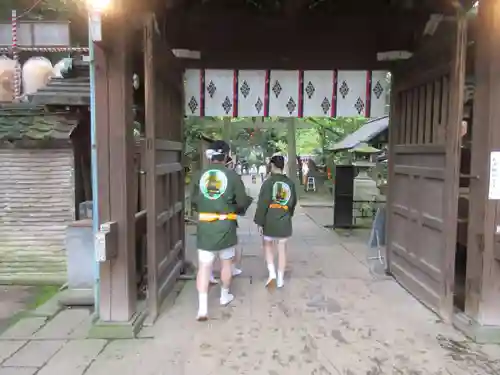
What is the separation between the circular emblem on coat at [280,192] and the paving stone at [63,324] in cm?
267

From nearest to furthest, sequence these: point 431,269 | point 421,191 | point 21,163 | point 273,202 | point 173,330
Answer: point 173,330
point 431,269
point 421,191
point 273,202
point 21,163

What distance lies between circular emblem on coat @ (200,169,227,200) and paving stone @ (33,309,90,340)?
1.93m

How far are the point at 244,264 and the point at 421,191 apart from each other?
3192 millimetres

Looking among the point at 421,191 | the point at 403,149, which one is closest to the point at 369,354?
the point at 421,191

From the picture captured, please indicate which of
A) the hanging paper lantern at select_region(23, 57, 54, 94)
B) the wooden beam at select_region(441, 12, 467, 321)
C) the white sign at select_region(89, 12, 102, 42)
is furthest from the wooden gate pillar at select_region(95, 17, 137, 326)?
the hanging paper lantern at select_region(23, 57, 54, 94)

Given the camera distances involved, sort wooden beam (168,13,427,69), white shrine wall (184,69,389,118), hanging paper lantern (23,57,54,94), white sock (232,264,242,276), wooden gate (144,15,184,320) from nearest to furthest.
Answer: wooden gate (144,15,184,320) < wooden beam (168,13,427,69) < white sock (232,264,242,276) < white shrine wall (184,69,389,118) < hanging paper lantern (23,57,54,94)

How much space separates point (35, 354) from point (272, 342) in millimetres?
2129

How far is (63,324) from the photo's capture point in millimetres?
4621

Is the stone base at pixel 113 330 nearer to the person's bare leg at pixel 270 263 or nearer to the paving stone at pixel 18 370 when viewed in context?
the paving stone at pixel 18 370

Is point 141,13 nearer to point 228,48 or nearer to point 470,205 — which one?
point 228,48

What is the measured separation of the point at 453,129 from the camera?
4508 mm

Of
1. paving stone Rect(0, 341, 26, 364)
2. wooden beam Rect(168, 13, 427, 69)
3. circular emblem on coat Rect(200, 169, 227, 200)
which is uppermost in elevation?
wooden beam Rect(168, 13, 427, 69)

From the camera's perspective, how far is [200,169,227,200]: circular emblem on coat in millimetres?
4723

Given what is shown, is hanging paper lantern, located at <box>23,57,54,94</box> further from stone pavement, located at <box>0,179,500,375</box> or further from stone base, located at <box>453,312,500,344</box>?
stone base, located at <box>453,312,500,344</box>
